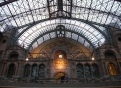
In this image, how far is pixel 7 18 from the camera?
125ft

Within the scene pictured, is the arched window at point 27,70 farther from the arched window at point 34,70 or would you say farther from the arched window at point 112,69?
the arched window at point 112,69

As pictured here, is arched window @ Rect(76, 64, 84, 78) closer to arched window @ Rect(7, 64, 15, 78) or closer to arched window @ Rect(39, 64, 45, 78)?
arched window @ Rect(39, 64, 45, 78)

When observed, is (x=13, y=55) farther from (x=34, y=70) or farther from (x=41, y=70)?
(x=41, y=70)

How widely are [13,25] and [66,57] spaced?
19722 millimetres

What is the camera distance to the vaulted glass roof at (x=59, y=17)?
37500 mm

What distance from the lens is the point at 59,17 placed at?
151 feet

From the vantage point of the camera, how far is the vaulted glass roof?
37500 mm

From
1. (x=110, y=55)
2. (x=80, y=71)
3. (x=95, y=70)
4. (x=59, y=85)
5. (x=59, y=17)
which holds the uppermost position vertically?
(x=59, y=17)

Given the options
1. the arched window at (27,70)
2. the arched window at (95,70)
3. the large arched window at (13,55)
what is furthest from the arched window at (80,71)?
the large arched window at (13,55)

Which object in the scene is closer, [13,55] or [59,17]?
[13,55]

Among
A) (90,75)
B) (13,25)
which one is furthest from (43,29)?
(90,75)

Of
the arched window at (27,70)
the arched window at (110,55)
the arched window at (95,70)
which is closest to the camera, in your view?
the arched window at (110,55)

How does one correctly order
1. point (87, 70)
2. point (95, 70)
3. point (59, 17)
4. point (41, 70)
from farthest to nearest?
point (59, 17), point (87, 70), point (41, 70), point (95, 70)

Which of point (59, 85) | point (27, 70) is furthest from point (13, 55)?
point (59, 85)
